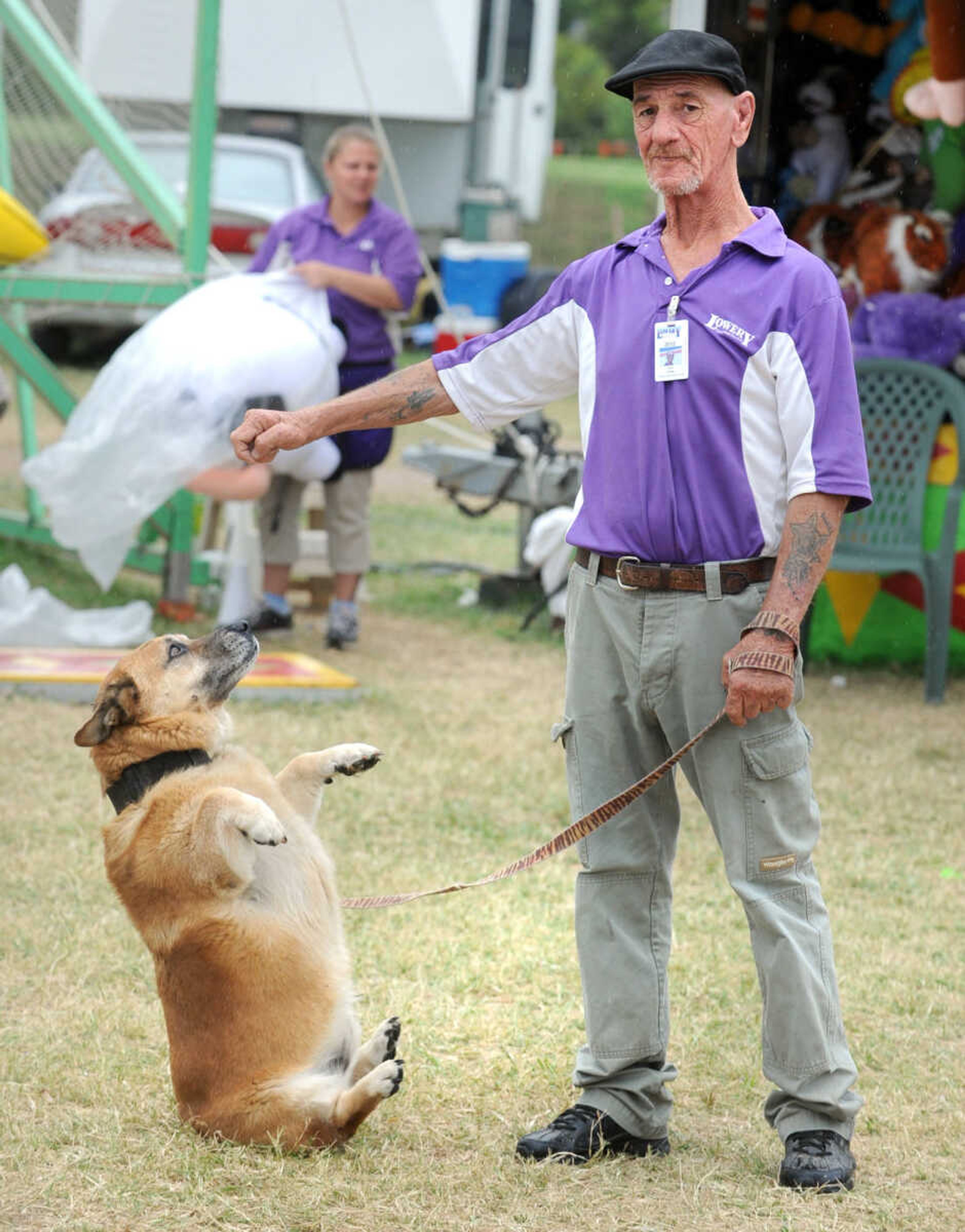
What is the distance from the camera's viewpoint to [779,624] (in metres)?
2.82

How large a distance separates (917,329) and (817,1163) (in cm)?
515

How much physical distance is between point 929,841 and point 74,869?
273 centimetres

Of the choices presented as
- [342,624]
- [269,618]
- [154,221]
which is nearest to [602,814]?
[342,624]

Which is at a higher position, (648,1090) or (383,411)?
(383,411)

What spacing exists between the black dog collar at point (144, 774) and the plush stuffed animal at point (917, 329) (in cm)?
489

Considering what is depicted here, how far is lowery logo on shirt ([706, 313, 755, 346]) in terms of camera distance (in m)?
2.82

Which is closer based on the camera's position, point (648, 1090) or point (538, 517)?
point (648, 1090)

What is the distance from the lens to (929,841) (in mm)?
5262

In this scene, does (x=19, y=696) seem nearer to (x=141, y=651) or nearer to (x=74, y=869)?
(x=74, y=869)

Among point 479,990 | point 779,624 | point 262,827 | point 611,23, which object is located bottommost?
point 479,990

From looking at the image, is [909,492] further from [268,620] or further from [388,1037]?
[388,1037]

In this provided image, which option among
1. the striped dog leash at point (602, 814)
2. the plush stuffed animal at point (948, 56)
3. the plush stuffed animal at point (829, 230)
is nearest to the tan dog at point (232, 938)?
the striped dog leash at point (602, 814)

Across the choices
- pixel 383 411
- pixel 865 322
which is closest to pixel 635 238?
pixel 383 411

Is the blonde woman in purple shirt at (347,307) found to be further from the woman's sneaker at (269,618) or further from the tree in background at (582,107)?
the tree in background at (582,107)
